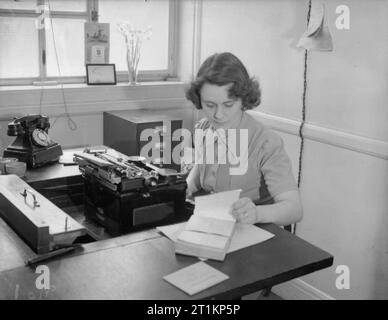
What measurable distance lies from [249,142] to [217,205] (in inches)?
16.1

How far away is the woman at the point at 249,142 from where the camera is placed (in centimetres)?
190

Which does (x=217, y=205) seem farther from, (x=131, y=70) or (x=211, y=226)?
(x=131, y=70)

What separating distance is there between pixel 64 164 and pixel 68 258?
104cm

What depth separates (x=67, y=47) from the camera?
360cm

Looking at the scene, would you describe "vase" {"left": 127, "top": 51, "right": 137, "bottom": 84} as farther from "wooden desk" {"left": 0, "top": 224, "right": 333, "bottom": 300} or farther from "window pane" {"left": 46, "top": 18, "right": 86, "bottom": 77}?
"wooden desk" {"left": 0, "top": 224, "right": 333, "bottom": 300}

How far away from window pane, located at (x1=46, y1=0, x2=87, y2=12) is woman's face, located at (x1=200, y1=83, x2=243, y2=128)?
1.97m

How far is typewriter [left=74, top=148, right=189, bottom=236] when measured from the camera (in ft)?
5.74

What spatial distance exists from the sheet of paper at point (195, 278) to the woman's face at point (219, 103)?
0.70 meters

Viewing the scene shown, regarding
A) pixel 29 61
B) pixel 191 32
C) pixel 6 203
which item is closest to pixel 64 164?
pixel 6 203

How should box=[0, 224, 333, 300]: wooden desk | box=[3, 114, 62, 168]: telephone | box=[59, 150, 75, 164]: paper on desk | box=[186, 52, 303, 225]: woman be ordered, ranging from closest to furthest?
box=[0, 224, 333, 300]: wooden desk → box=[186, 52, 303, 225]: woman → box=[3, 114, 62, 168]: telephone → box=[59, 150, 75, 164]: paper on desk

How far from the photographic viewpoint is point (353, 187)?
2.66 m

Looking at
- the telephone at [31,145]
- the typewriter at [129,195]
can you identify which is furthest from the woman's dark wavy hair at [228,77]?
the telephone at [31,145]

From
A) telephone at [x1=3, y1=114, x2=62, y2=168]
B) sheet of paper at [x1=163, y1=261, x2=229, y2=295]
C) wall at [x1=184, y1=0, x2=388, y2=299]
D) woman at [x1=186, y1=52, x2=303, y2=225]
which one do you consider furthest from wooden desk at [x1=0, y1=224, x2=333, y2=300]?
wall at [x1=184, y1=0, x2=388, y2=299]
